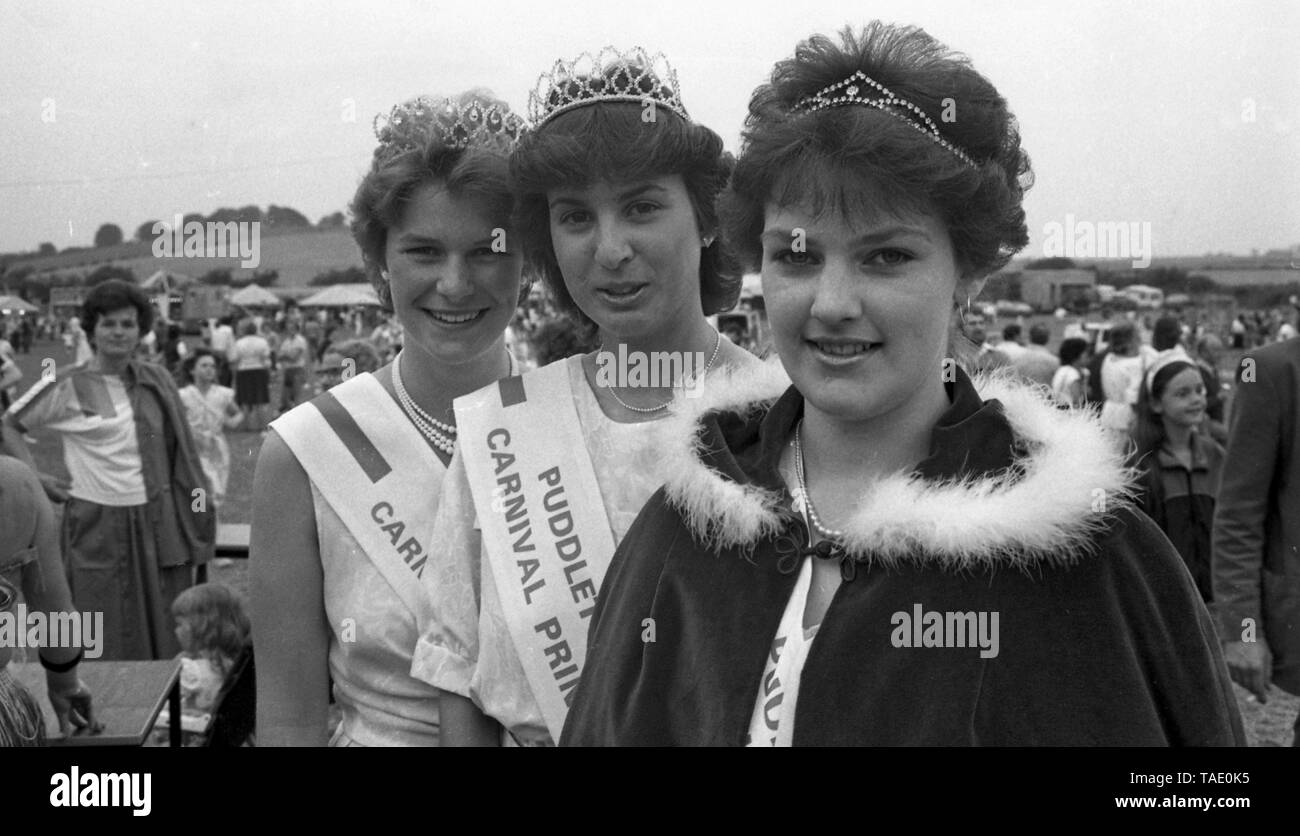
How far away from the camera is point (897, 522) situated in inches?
47.6

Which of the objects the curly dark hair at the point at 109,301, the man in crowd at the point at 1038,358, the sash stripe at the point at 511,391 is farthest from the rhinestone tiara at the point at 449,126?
the man in crowd at the point at 1038,358

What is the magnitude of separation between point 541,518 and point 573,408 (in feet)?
0.57

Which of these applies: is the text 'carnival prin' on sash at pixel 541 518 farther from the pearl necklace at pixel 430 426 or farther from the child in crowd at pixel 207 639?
the child in crowd at pixel 207 639

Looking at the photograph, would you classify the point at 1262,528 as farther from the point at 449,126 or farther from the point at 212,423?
the point at 212,423

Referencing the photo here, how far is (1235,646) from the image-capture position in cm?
263

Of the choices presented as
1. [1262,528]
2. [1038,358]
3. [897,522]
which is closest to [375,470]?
[897,522]

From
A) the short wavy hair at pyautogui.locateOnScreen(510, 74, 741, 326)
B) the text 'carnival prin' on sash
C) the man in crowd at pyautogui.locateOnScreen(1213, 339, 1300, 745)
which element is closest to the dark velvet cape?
the text 'carnival prin' on sash

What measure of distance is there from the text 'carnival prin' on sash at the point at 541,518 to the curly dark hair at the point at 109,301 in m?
2.34

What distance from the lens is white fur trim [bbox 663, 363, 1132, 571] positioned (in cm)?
117

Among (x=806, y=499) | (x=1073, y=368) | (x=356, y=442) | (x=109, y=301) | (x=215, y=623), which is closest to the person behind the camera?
(x=806, y=499)

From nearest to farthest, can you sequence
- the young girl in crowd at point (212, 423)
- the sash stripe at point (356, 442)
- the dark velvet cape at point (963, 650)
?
the dark velvet cape at point (963, 650), the sash stripe at point (356, 442), the young girl in crowd at point (212, 423)

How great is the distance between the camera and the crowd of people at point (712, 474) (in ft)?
3.87

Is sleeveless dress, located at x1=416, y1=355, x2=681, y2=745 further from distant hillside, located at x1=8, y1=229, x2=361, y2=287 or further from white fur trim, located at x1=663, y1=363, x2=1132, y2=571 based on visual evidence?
distant hillside, located at x1=8, y1=229, x2=361, y2=287
